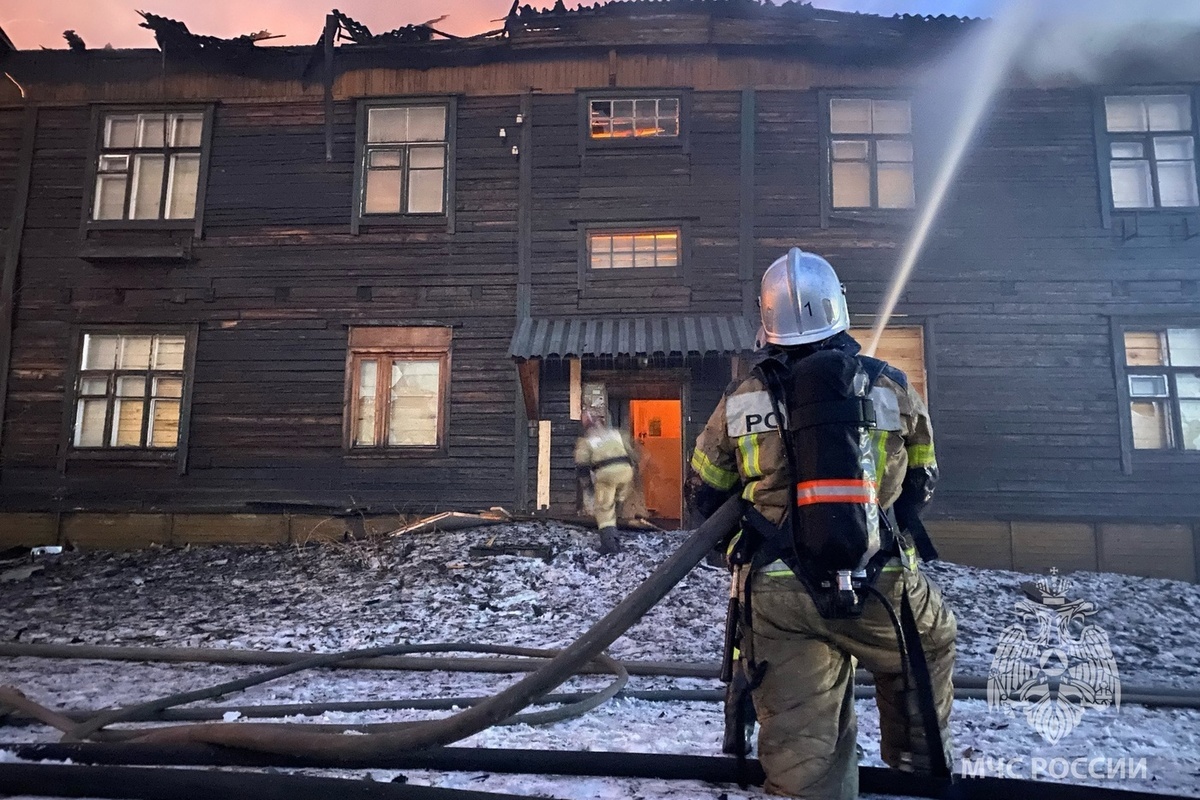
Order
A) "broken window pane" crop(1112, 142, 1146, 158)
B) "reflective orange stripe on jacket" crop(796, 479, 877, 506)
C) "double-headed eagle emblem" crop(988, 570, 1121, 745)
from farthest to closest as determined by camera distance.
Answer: "broken window pane" crop(1112, 142, 1146, 158) → "double-headed eagle emblem" crop(988, 570, 1121, 745) → "reflective orange stripe on jacket" crop(796, 479, 877, 506)

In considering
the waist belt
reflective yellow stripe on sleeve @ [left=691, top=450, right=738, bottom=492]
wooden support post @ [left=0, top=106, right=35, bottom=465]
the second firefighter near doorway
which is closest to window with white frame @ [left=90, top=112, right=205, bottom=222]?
wooden support post @ [left=0, top=106, right=35, bottom=465]

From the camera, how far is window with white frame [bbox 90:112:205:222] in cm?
1035

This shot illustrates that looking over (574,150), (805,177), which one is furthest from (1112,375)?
(574,150)

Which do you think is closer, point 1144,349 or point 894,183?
point 1144,349

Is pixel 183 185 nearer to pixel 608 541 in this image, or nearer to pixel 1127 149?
pixel 608 541

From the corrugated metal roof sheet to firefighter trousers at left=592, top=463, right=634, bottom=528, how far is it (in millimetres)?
1554

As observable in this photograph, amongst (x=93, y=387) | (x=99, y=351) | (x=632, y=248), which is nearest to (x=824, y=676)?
(x=632, y=248)

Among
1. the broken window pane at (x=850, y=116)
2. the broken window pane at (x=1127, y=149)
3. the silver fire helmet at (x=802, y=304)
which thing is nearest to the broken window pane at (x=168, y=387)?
the silver fire helmet at (x=802, y=304)

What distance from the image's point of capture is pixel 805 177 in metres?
9.85

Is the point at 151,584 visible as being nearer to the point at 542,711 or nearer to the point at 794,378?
the point at 542,711

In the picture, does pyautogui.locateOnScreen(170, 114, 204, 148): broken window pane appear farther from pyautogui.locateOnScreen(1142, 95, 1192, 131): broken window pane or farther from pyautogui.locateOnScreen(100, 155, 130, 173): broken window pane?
pyautogui.locateOnScreen(1142, 95, 1192, 131): broken window pane

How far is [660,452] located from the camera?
11211 mm

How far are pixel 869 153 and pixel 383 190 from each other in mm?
7226

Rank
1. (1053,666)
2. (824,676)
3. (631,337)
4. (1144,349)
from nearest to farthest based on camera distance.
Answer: (824,676), (1053,666), (631,337), (1144,349)
